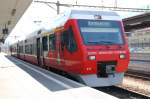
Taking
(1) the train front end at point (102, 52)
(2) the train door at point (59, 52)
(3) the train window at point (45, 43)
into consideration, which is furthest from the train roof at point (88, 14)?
(3) the train window at point (45, 43)

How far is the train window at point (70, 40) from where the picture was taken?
14.2m

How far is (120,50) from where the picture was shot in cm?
1445

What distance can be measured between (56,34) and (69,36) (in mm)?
2396

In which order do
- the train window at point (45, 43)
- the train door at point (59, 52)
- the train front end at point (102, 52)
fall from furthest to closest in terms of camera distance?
1. the train window at point (45, 43)
2. the train door at point (59, 52)
3. the train front end at point (102, 52)

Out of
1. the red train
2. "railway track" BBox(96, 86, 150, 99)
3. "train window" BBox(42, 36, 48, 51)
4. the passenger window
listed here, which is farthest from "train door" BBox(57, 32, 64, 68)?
"train window" BBox(42, 36, 48, 51)

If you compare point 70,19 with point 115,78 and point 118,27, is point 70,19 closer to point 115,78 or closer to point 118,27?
point 118,27

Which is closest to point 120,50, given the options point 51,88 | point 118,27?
point 118,27

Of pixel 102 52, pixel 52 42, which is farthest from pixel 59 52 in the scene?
pixel 102 52

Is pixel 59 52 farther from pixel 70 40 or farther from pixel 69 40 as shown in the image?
pixel 70 40

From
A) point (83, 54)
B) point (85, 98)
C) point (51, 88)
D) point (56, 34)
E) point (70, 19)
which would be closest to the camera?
point (85, 98)

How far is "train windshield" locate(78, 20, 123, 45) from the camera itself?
46.8 feet

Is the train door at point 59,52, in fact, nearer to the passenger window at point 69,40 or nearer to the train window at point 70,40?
the passenger window at point 69,40

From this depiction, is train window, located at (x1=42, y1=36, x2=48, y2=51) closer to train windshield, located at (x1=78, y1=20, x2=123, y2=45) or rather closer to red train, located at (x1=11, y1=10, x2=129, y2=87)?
red train, located at (x1=11, y1=10, x2=129, y2=87)

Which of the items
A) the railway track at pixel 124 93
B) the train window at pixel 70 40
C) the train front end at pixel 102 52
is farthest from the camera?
the train window at pixel 70 40
